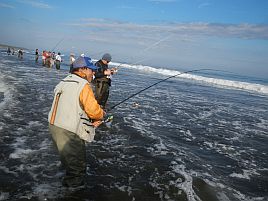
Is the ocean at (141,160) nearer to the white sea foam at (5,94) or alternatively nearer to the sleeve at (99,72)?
the white sea foam at (5,94)

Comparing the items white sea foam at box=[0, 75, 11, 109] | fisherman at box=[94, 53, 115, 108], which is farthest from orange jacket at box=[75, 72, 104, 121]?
white sea foam at box=[0, 75, 11, 109]

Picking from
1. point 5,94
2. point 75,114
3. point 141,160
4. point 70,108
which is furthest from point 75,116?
point 5,94

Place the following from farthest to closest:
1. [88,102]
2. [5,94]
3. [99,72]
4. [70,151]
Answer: [5,94] < [99,72] < [70,151] < [88,102]

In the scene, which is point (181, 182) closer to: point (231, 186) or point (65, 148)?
point (231, 186)

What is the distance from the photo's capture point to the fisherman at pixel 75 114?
12.7 feet

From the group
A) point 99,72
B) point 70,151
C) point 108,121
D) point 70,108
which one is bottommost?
point 70,151

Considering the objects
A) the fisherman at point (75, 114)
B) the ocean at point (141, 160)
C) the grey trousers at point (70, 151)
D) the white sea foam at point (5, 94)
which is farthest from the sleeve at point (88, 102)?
the white sea foam at point (5, 94)

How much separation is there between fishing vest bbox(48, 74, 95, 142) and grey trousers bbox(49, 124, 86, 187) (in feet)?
0.33

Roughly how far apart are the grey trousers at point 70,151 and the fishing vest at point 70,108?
101 millimetres

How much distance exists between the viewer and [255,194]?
5230mm

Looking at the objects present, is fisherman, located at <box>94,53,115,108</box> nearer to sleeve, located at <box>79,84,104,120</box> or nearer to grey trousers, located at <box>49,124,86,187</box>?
grey trousers, located at <box>49,124,86,187</box>

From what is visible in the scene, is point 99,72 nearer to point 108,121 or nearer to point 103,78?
point 103,78

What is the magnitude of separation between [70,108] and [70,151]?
67cm

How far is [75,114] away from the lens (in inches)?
154
